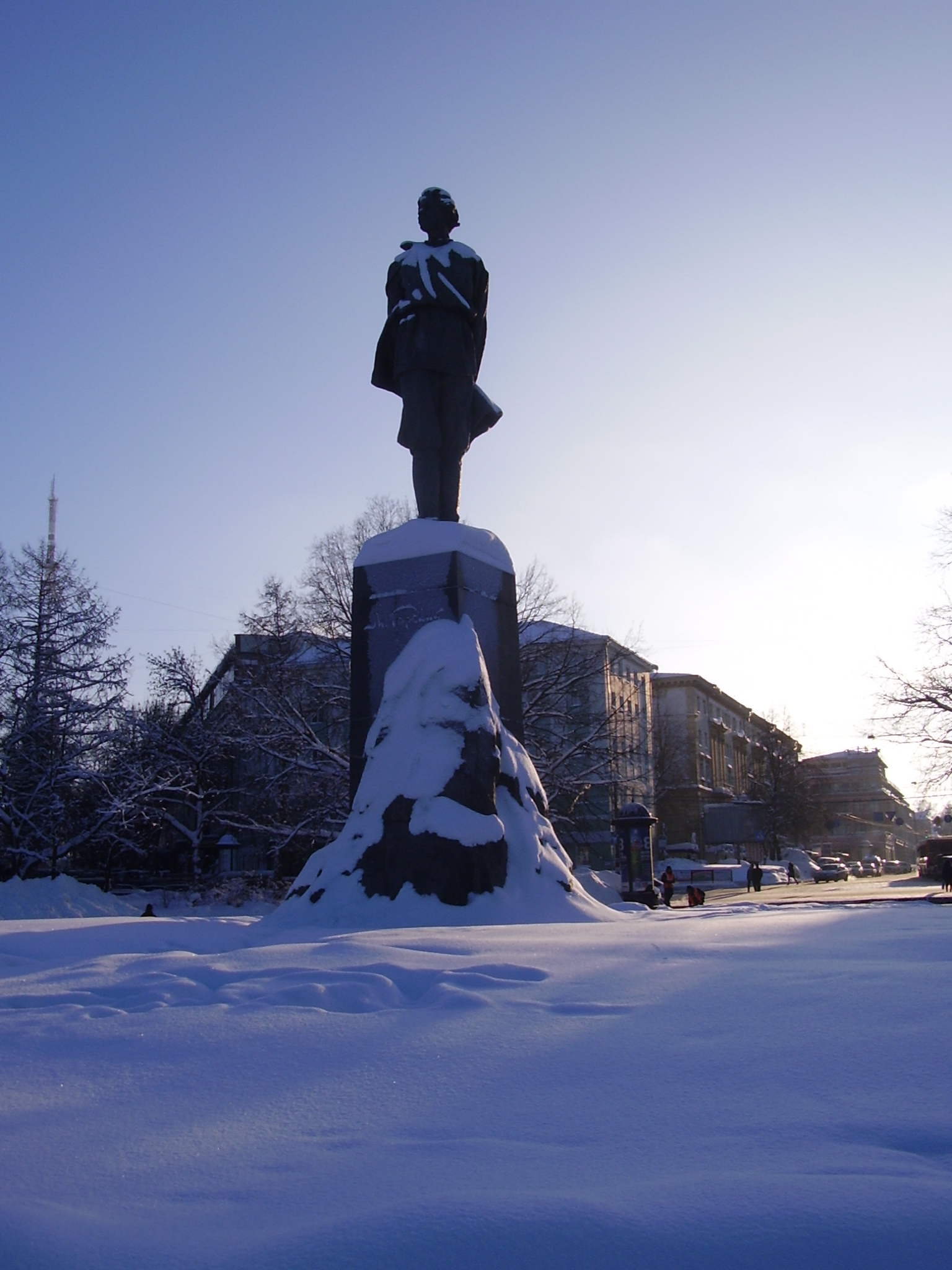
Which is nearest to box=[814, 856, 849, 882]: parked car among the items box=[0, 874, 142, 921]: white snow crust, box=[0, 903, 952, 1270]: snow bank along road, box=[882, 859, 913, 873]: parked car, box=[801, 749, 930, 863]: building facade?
box=[882, 859, 913, 873]: parked car

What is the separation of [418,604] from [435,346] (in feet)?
7.95

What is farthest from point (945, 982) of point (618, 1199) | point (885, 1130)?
point (618, 1199)

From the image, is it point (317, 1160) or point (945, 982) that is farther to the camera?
point (945, 982)

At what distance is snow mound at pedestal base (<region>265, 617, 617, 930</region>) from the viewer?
655cm

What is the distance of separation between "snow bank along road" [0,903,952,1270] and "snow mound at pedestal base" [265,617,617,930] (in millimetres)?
2509

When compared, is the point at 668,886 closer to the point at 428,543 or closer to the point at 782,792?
the point at 428,543

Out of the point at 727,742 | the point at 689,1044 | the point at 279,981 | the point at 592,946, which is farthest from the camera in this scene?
the point at 727,742

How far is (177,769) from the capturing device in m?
32.1

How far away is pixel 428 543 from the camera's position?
8.59m

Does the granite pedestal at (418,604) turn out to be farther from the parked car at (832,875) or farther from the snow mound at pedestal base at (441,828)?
the parked car at (832,875)

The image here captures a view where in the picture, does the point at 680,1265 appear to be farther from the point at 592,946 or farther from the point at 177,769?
the point at 177,769

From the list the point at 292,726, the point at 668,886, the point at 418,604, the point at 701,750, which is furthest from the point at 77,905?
the point at 701,750

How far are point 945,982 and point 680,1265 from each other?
2063 mm

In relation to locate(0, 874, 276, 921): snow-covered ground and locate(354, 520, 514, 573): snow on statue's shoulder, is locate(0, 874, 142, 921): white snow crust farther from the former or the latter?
locate(354, 520, 514, 573): snow on statue's shoulder
